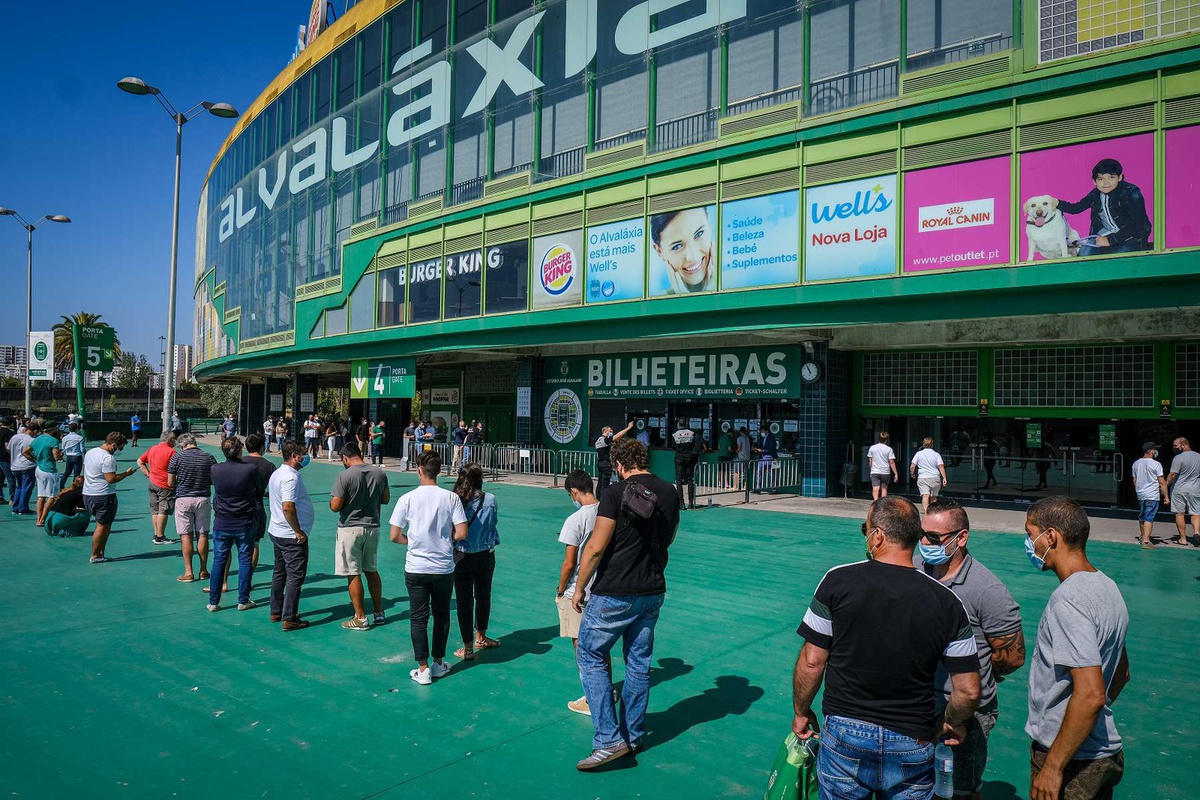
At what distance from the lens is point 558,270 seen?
22.1m

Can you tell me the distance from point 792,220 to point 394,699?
1448 cm

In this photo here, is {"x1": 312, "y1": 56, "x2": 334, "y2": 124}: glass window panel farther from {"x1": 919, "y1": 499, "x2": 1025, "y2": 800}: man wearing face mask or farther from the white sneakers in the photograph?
{"x1": 919, "y1": 499, "x2": 1025, "y2": 800}: man wearing face mask

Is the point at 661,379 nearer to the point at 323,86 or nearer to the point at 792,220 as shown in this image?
the point at 792,220

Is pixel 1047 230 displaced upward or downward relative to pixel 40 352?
upward

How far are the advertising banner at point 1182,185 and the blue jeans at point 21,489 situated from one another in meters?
21.8

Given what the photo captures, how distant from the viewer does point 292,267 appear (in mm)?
33125

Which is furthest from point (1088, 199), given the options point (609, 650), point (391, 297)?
point (391, 297)

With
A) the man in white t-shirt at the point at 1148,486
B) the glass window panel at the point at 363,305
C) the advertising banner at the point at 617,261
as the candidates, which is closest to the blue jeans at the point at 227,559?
the man in white t-shirt at the point at 1148,486

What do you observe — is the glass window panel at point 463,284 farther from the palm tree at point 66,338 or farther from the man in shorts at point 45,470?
the palm tree at point 66,338

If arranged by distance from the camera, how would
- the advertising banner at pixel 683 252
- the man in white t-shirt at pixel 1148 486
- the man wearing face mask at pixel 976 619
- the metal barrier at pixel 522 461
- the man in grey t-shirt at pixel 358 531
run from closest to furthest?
the man wearing face mask at pixel 976 619, the man in grey t-shirt at pixel 358 531, the man in white t-shirt at pixel 1148 486, the advertising banner at pixel 683 252, the metal barrier at pixel 522 461

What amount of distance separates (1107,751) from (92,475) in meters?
11.6

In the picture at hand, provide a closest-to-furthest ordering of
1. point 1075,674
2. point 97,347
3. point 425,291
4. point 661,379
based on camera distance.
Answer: point 1075,674 → point 661,379 → point 425,291 → point 97,347

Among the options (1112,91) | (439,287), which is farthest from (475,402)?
(1112,91)

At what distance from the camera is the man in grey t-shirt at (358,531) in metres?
7.44
